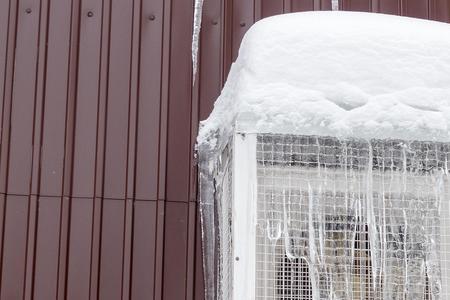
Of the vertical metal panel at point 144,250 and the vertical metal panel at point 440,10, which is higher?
the vertical metal panel at point 440,10

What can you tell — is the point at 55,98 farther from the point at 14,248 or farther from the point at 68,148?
the point at 14,248

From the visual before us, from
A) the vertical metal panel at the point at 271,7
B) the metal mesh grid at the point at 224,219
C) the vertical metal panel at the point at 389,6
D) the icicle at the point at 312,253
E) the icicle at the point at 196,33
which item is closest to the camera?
the icicle at the point at 312,253

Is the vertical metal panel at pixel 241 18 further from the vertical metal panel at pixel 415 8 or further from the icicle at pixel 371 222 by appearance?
the icicle at pixel 371 222

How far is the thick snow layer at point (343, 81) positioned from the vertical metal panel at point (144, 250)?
93 cm

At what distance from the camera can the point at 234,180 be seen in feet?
11.6

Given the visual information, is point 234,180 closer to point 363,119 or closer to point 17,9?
point 363,119

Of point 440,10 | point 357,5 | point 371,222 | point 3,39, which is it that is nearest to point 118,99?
point 3,39

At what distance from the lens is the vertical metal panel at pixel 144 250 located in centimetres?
428

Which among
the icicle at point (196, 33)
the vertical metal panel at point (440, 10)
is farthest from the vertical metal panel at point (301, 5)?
the vertical metal panel at point (440, 10)

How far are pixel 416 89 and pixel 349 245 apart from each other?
0.70 meters

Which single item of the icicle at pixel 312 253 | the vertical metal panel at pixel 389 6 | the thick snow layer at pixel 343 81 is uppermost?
the vertical metal panel at pixel 389 6

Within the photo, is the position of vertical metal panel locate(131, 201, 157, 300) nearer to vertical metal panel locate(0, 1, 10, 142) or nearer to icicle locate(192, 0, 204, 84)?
icicle locate(192, 0, 204, 84)

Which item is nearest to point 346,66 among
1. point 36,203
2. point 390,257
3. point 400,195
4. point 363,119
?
point 363,119

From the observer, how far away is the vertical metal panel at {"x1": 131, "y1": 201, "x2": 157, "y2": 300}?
4277 mm
